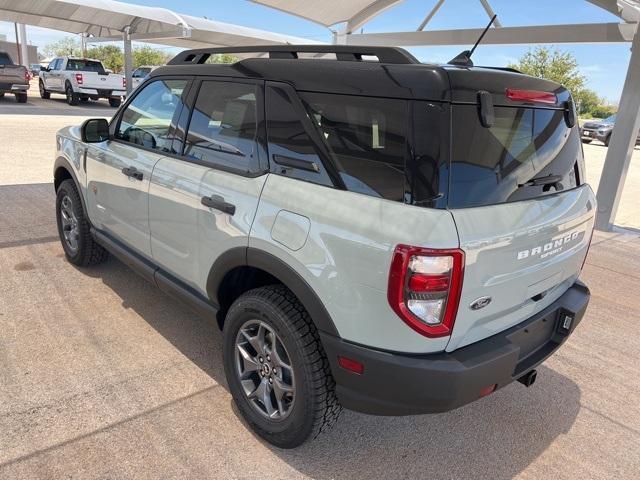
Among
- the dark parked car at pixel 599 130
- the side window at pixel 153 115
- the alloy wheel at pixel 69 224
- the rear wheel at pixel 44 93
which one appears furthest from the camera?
the rear wheel at pixel 44 93

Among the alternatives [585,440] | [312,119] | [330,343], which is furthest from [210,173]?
[585,440]

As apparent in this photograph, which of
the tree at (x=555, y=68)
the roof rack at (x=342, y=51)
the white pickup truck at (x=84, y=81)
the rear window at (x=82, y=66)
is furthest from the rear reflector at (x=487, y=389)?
the tree at (x=555, y=68)

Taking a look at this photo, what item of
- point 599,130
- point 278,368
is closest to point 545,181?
point 278,368

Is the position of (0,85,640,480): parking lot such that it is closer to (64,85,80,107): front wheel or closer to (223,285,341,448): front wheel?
(223,285,341,448): front wheel

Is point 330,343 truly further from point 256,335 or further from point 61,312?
point 61,312

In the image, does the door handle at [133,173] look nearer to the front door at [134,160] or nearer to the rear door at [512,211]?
the front door at [134,160]

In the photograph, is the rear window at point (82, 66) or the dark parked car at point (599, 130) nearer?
Result: the rear window at point (82, 66)

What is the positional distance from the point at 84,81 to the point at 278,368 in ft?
72.4

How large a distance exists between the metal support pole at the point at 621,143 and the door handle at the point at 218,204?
6.20 m

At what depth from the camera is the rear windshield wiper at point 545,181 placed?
221 centimetres

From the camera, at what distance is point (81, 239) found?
4203mm

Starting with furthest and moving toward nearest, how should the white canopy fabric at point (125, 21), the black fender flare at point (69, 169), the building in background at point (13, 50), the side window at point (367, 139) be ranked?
the building in background at point (13, 50) → the white canopy fabric at point (125, 21) → the black fender flare at point (69, 169) → the side window at point (367, 139)

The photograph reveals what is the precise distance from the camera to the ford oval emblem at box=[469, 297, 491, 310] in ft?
6.41

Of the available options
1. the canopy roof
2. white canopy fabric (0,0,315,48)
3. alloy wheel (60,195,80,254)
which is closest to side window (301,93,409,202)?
alloy wheel (60,195,80,254)
